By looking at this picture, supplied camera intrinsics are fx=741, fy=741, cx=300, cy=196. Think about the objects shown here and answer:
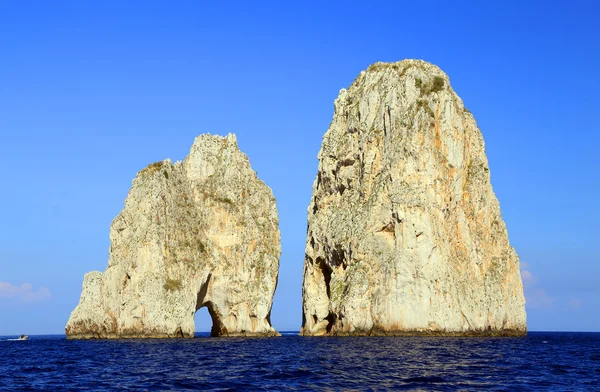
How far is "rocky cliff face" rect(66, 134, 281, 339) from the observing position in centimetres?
9794

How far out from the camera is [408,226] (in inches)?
4112

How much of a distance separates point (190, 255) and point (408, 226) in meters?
31.0

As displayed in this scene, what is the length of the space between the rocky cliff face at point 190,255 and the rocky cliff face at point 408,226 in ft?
35.2

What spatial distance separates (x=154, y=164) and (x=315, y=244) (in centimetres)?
2988

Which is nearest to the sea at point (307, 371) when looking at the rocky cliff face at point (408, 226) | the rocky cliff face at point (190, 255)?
the rocky cliff face at point (190, 255)

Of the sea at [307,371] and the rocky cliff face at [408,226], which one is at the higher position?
the rocky cliff face at [408,226]

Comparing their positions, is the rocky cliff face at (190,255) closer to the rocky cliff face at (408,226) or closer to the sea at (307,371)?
the rocky cliff face at (408,226)

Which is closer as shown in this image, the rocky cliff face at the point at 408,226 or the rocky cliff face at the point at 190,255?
the rocky cliff face at the point at 190,255

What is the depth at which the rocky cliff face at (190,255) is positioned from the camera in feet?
321

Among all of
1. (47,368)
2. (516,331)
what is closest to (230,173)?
(516,331)

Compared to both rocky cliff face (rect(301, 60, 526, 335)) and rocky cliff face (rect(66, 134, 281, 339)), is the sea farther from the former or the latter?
rocky cliff face (rect(301, 60, 526, 335))

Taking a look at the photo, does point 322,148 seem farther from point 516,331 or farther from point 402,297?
point 516,331

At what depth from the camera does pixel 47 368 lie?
5725 centimetres

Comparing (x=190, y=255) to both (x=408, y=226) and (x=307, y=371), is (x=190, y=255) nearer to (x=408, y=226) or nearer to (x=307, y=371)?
(x=408, y=226)
